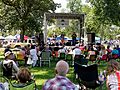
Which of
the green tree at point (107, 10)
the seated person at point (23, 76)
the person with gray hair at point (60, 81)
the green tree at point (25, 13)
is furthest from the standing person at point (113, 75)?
the green tree at point (25, 13)

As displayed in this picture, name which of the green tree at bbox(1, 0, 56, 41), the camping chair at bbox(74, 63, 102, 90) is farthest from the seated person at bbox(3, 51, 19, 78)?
the green tree at bbox(1, 0, 56, 41)

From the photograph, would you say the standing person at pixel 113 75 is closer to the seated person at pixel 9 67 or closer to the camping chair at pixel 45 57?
the seated person at pixel 9 67

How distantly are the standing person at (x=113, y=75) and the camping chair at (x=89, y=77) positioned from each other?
7.16 ft

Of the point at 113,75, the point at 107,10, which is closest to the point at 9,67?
the point at 113,75

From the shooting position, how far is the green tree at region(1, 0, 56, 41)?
3691cm

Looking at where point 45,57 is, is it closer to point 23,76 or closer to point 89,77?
point 89,77

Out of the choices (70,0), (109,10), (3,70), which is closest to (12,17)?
(109,10)

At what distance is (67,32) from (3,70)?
8362cm

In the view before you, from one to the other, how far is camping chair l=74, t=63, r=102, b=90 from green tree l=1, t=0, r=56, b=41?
27.2 m

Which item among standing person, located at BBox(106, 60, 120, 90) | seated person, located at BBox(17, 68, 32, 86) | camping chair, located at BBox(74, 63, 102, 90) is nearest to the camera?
seated person, located at BBox(17, 68, 32, 86)

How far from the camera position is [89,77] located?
9.43 meters

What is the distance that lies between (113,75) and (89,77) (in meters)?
2.67

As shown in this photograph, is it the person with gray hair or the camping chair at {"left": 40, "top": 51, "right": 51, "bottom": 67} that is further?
the camping chair at {"left": 40, "top": 51, "right": 51, "bottom": 67}

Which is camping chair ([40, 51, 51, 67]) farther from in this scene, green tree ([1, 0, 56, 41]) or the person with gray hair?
green tree ([1, 0, 56, 41])
